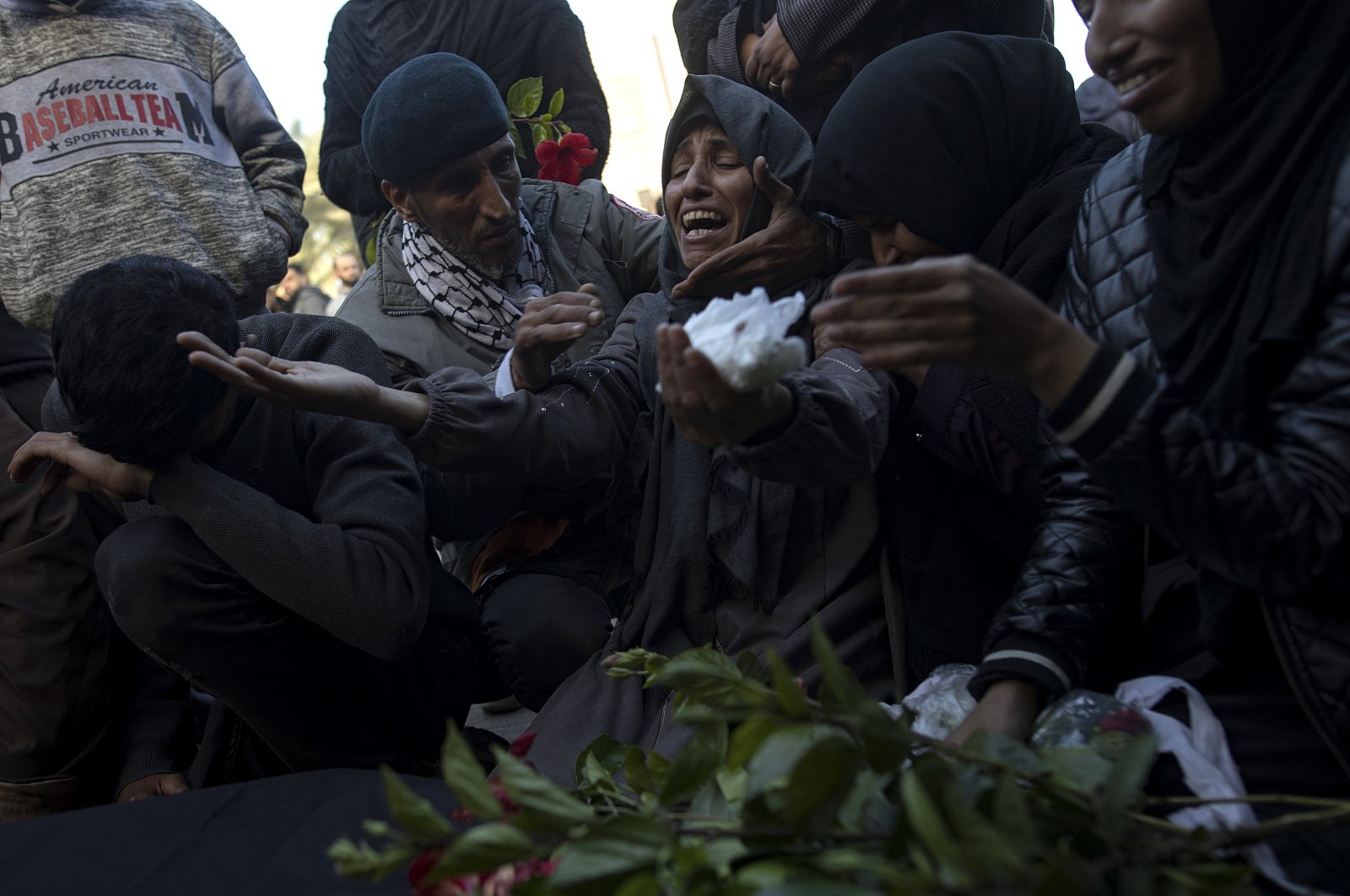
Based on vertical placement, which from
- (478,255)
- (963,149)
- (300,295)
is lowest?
(300,295)

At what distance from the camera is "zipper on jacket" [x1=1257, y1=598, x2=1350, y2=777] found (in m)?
1.42

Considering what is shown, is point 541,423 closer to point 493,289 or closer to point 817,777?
point 493,289

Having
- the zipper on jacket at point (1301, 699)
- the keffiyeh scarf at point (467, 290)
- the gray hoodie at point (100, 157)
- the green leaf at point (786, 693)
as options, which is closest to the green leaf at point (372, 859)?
the green leaf at point (786, 693)

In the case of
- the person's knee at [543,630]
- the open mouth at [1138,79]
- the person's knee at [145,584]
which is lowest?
the person's knee at [543,630]

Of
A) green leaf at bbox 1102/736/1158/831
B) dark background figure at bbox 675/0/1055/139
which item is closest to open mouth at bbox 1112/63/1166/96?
green leaf at bbox 1102/736/1158/831

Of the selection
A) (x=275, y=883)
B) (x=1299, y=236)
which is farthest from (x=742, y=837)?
(x=1299, y=236)

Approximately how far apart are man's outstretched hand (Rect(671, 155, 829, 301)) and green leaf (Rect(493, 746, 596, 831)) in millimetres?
1356

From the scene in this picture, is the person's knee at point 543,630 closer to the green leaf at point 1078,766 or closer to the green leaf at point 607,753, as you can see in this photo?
the green leaf at point 607,753

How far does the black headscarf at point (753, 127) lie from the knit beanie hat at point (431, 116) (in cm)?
67

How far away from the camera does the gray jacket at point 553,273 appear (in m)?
2.92

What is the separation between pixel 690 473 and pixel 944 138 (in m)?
0.78

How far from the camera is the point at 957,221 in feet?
6.70

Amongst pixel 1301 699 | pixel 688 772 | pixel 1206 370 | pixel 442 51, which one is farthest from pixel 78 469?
pixel 1301 699

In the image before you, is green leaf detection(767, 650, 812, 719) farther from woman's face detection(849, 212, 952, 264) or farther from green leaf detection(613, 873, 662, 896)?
woman's face detection(849, 212, 952, 264)
